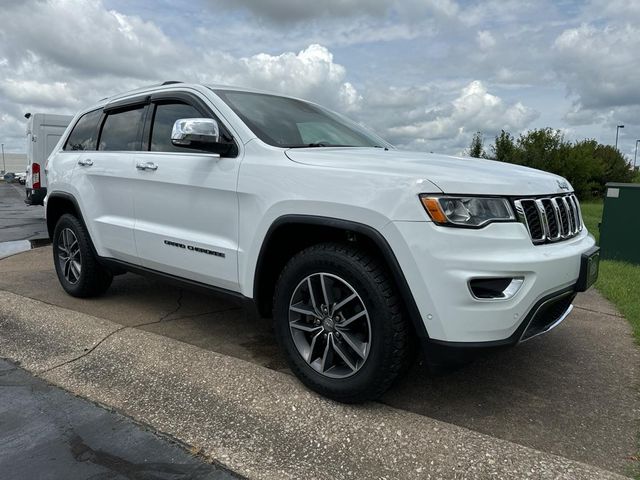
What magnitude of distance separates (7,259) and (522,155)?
27906mm

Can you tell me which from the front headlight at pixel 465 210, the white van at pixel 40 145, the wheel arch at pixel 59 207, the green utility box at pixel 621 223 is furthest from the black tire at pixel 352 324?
the white van at pixel 40 145

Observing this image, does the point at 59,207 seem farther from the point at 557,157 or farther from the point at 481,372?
the point at 557,157

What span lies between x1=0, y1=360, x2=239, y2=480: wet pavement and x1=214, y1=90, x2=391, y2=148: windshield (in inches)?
71.8

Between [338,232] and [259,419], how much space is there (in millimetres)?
1089

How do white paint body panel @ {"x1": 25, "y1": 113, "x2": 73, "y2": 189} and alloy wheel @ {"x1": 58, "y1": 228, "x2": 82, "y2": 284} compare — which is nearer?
alloy wheel @ {"x1": 58, "y1": 228, "x2": 82, "y2": 284}

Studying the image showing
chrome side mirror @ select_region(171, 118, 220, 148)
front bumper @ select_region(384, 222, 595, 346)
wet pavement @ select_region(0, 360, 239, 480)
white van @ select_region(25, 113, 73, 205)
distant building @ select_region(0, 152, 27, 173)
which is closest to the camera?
wet pavement @ select_region(0, 360, 239, 480)

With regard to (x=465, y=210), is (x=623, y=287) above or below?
below

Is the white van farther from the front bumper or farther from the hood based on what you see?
the front bumper

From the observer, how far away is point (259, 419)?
283 centimetres

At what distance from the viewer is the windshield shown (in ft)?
11.5

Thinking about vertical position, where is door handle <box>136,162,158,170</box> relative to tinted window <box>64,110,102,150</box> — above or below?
below

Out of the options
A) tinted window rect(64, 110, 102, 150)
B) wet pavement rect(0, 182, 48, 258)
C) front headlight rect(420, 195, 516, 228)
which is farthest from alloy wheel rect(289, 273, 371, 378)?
wet pavement rect(0, 182, 48, 258)

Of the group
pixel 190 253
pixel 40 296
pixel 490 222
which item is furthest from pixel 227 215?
pixel 40 296

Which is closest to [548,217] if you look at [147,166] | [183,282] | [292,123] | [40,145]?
[292,123]
